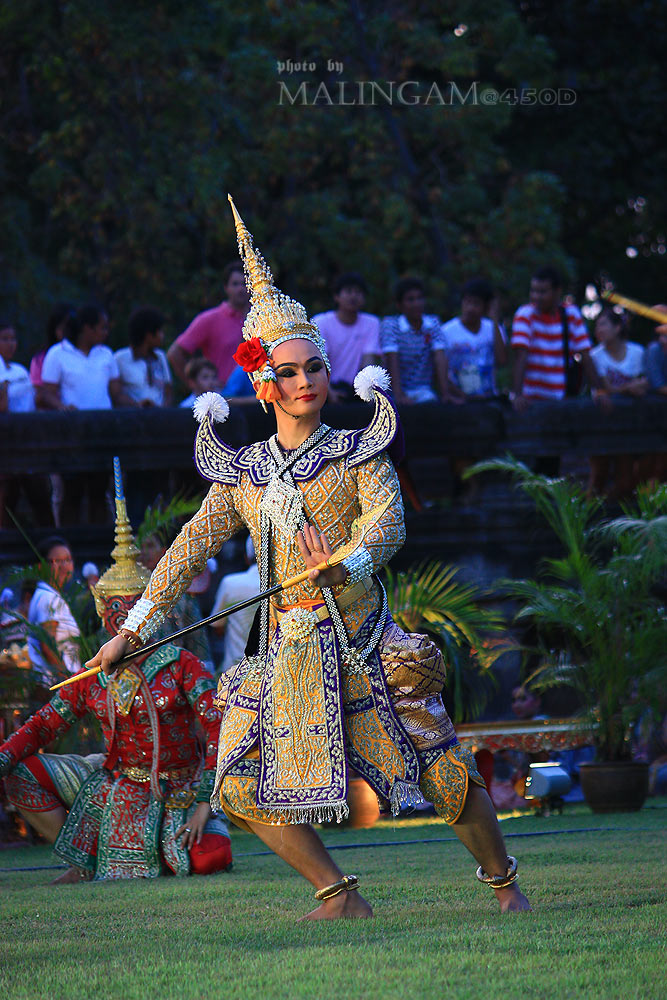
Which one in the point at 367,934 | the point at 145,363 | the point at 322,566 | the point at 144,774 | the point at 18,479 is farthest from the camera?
the point at 145,363

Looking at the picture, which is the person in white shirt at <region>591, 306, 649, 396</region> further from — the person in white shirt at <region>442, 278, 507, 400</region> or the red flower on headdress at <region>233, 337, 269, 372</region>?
the red flower on headdress at <region>233, 337, 269, 372</region>

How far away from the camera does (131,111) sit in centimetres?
1750

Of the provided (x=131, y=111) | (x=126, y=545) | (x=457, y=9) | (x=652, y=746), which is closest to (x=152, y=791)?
(x=126, y=545)

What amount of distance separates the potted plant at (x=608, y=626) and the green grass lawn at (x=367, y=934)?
5.54 feet

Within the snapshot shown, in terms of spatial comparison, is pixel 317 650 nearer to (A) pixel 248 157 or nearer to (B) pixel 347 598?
(B) pixel 347 598

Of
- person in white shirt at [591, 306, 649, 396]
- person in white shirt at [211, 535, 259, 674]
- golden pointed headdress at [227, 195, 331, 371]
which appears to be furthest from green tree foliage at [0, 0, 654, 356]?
golden pointed headdress at [227, 195, 331, 371]

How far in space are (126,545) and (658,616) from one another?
346cm

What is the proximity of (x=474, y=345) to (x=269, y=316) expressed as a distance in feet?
18.8

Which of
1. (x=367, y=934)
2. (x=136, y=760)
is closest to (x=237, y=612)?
(x=136, y=760)

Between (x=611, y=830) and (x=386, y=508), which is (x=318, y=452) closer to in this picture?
(x=386, y=508)

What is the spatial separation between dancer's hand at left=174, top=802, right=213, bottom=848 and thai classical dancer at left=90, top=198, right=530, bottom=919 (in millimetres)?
1526

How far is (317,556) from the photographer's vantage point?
486 cm

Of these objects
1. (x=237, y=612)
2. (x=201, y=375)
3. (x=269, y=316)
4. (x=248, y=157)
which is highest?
(x=248, y=157)

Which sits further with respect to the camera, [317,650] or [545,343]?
[545,343]
